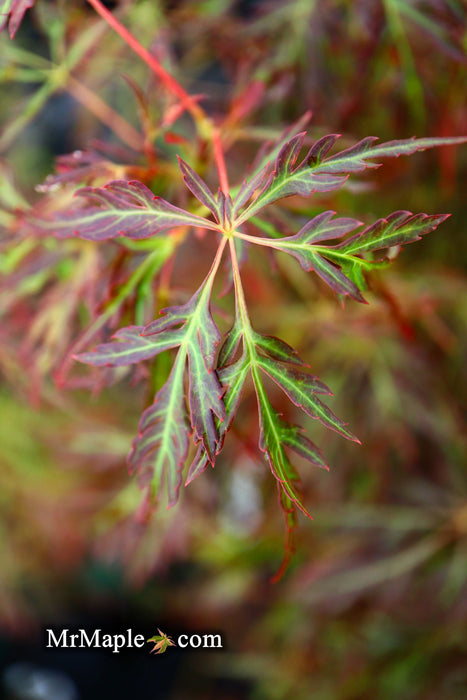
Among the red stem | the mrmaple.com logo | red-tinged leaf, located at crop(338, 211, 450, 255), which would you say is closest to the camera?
red-tinged leaf, located at crop(338, 211, 450, 255)

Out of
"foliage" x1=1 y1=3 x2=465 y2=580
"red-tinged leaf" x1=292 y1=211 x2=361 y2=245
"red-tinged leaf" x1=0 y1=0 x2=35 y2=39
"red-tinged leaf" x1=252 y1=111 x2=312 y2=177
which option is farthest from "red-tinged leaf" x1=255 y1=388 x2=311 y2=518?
"red-tinged leaf" x1=0 y1=0 x2=35 y2=39

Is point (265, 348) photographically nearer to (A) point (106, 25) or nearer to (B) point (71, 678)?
(A) point (106, 25)

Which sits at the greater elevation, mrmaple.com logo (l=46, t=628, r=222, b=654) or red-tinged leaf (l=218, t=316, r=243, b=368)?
red-tinged leaf (l=218, t=316, r=243, b=368)

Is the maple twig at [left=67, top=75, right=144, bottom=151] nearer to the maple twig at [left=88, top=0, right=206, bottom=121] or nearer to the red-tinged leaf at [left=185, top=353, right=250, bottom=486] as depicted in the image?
the maple twig at [left=88, top=0, right=206, bottom=121]

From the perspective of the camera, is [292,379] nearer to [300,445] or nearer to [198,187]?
[300,445]

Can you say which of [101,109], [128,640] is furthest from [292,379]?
[128,640]
